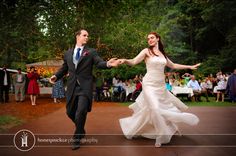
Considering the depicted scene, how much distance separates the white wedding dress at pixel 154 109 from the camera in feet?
23.1

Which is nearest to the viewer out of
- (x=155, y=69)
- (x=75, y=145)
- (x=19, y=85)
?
(x=75, y=145)

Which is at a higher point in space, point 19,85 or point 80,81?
point 80,81

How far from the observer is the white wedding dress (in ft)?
23.1

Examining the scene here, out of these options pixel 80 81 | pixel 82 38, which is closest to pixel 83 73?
pixel 80 81

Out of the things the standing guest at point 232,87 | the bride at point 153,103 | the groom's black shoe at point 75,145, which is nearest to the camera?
the groom's black shoe at point 75,145

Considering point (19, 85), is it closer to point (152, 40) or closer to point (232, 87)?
point (232, 87)

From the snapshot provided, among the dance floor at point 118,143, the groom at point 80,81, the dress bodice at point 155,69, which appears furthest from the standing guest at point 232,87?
the groom at point 80,81

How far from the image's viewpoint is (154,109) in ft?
23.1

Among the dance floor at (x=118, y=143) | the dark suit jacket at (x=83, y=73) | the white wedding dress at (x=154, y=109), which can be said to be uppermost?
the dark suit jacket at (x=83, y=73)

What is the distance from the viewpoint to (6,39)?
24031 mm

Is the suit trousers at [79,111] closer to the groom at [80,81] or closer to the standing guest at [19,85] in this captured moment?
the groom at [80,81]

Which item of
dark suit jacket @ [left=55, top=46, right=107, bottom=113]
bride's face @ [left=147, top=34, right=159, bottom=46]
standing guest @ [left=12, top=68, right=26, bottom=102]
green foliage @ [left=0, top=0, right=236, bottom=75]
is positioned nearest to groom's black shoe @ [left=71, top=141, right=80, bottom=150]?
dark suit jacket @ [left=55, top=46, right=107, bottom=113]

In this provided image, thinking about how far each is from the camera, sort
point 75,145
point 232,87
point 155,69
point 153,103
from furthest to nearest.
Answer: point 232,87, point 155,69, point 153,103, point 75,145

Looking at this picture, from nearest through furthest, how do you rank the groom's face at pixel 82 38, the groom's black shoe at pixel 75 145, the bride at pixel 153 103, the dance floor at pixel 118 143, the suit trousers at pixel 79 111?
the dance floor at pixel 118 143, the groom's black shoe at pixel 75 145, the suit trousers at pixel 79 111, the groom's face at pixel 82 38, the bride at pixel 153 103
